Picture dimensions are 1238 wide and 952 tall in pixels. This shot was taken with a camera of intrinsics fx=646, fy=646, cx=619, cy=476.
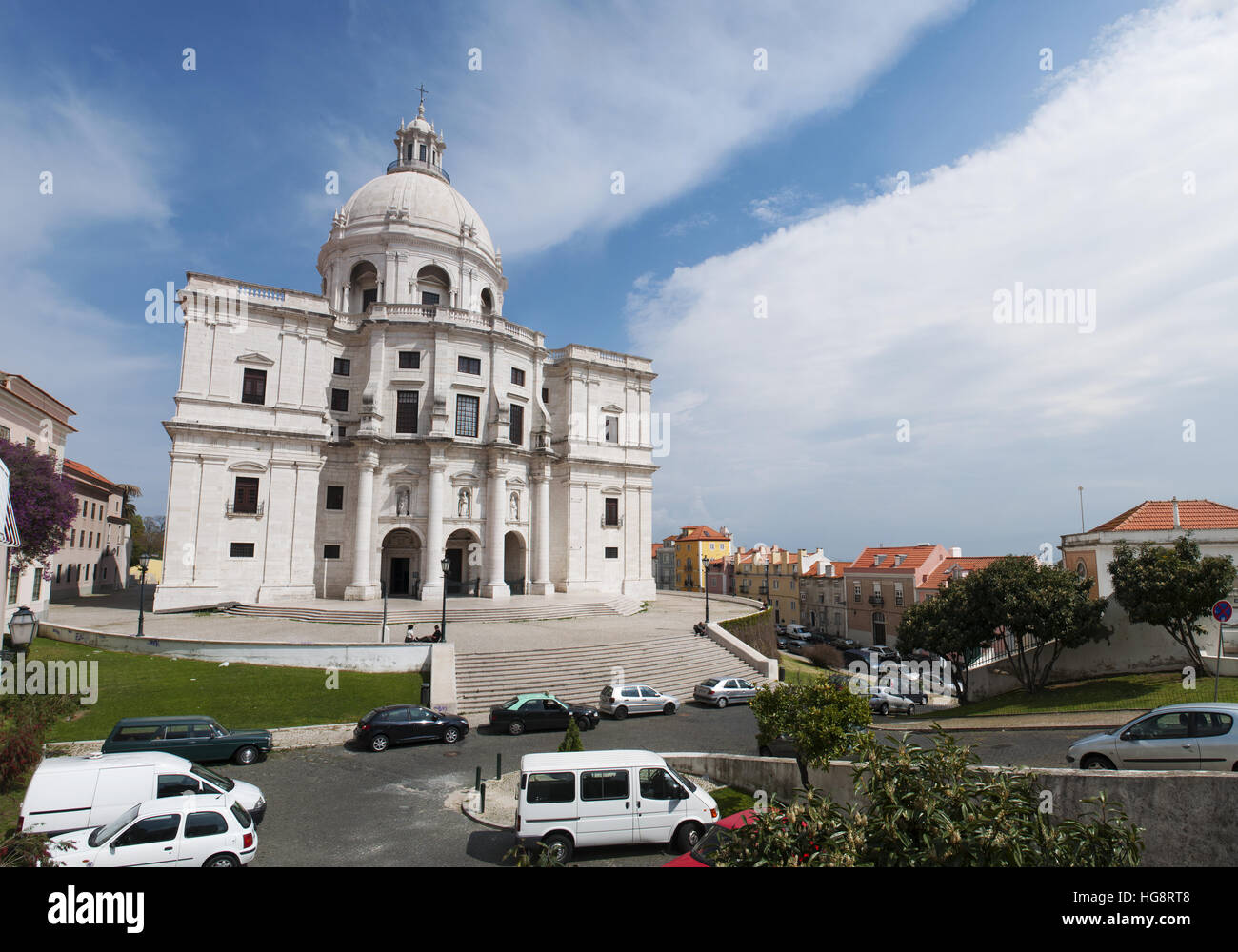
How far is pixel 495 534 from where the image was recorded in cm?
4006

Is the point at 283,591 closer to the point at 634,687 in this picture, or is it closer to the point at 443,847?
the point at 634,687

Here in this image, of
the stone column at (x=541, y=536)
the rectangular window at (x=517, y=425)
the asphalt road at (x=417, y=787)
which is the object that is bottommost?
the asphalt road at (x=417, y=787)

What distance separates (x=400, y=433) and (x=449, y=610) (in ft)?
40.5

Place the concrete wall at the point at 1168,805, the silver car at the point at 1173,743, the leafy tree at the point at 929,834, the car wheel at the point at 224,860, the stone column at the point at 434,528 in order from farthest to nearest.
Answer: the stone column at the point at 434,528
the silver car at the point at 1173,743
the car wheel at the point at 224,860
the concrete wall at the point at 1168,805
the leafy tree at the point at 929,834

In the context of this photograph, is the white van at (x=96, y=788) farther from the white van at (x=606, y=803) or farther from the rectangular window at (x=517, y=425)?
the rectangular window at (x=517, y=425)

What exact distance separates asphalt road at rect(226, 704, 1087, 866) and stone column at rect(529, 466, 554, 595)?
2218 cm

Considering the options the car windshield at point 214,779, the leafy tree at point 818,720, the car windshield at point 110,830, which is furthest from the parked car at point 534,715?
the car windshield at point 110,830

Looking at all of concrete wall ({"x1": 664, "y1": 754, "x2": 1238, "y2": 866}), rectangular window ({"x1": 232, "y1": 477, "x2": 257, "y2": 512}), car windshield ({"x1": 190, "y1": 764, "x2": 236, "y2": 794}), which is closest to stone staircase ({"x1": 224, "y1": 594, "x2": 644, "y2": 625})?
rectangular window ({"x1": 232, "y1": 477, "x2": 257, "y2": 512})

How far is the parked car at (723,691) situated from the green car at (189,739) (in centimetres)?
1439

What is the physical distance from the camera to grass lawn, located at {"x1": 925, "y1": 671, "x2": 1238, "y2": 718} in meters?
17.0

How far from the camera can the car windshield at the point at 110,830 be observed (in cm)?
909

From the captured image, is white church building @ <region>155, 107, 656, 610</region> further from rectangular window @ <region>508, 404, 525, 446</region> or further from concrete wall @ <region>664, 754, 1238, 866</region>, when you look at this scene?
concrete wall @ <region>664, 754, 1238, 866</region>

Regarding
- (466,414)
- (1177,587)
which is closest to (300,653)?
(466,414)

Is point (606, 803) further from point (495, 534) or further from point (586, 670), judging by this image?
point (495, 534)
